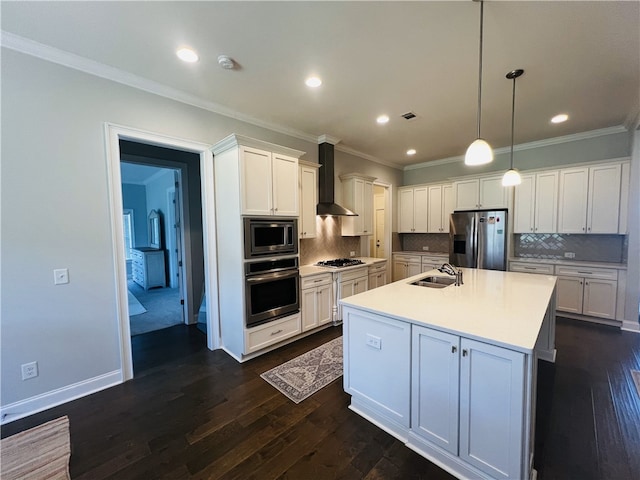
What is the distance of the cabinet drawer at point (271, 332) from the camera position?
2.96 metres

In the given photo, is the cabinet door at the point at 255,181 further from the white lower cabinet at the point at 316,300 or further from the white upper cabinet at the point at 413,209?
the white upper cabinet at the point at 413,209

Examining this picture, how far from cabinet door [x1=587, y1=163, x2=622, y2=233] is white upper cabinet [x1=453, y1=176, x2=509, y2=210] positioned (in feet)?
3.51

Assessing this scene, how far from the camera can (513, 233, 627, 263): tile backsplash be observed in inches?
162

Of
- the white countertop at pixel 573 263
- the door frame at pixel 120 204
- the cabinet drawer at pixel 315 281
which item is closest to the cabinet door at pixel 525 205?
the white countertop at pixel 573 263

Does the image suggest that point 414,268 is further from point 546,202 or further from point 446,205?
point 546,202

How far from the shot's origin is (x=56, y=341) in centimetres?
224

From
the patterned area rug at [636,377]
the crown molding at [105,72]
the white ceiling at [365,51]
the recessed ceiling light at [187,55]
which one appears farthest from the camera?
the patterned area rug at [636,377]

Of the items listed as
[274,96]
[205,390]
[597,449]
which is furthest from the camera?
[274,96]

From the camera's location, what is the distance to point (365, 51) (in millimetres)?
2184

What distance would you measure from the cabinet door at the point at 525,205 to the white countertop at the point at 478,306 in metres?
2.15

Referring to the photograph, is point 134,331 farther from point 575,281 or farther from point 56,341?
point 575,281

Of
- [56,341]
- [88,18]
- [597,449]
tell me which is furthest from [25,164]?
[597,449]

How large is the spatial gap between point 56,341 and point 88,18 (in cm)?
254

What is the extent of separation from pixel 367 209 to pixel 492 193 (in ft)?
7.50
